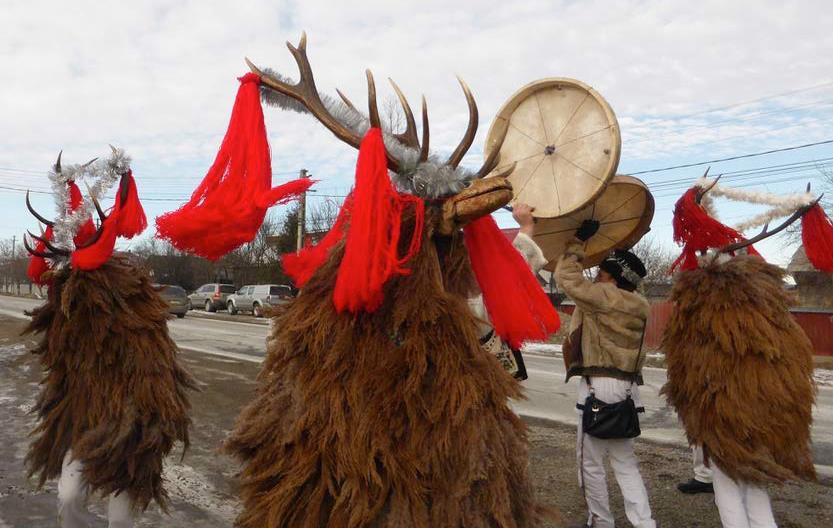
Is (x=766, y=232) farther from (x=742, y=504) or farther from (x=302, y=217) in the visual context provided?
(x=302, y=217)

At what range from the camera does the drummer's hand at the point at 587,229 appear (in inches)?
158

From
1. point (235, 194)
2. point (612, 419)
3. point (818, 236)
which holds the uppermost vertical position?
point (818, 236)

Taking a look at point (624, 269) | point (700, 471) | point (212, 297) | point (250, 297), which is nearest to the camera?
point (624, 269)

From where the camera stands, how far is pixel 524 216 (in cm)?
343

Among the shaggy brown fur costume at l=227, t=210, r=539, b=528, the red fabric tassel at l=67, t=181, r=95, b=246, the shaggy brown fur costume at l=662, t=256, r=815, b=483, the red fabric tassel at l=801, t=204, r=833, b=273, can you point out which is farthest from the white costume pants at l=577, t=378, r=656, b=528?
the red fabric tassel at l=67, t=181, r=95, b=246

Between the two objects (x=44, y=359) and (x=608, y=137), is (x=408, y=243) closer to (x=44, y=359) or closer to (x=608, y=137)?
(x=608, y=137)

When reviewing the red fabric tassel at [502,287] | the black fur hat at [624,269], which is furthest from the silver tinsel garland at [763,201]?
the red fabric tassel at [502,287]

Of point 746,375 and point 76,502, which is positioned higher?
point 746,375

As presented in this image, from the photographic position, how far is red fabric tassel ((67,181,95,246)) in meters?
3.37

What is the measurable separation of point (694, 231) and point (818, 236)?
0.79m

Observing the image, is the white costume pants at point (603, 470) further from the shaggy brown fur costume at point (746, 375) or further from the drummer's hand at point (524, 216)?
the drummer's hand at point (524, 216)

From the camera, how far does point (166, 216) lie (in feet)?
7.18

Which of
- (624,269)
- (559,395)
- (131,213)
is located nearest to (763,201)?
(624,269)

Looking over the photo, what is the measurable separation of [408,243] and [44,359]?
2.20 m
